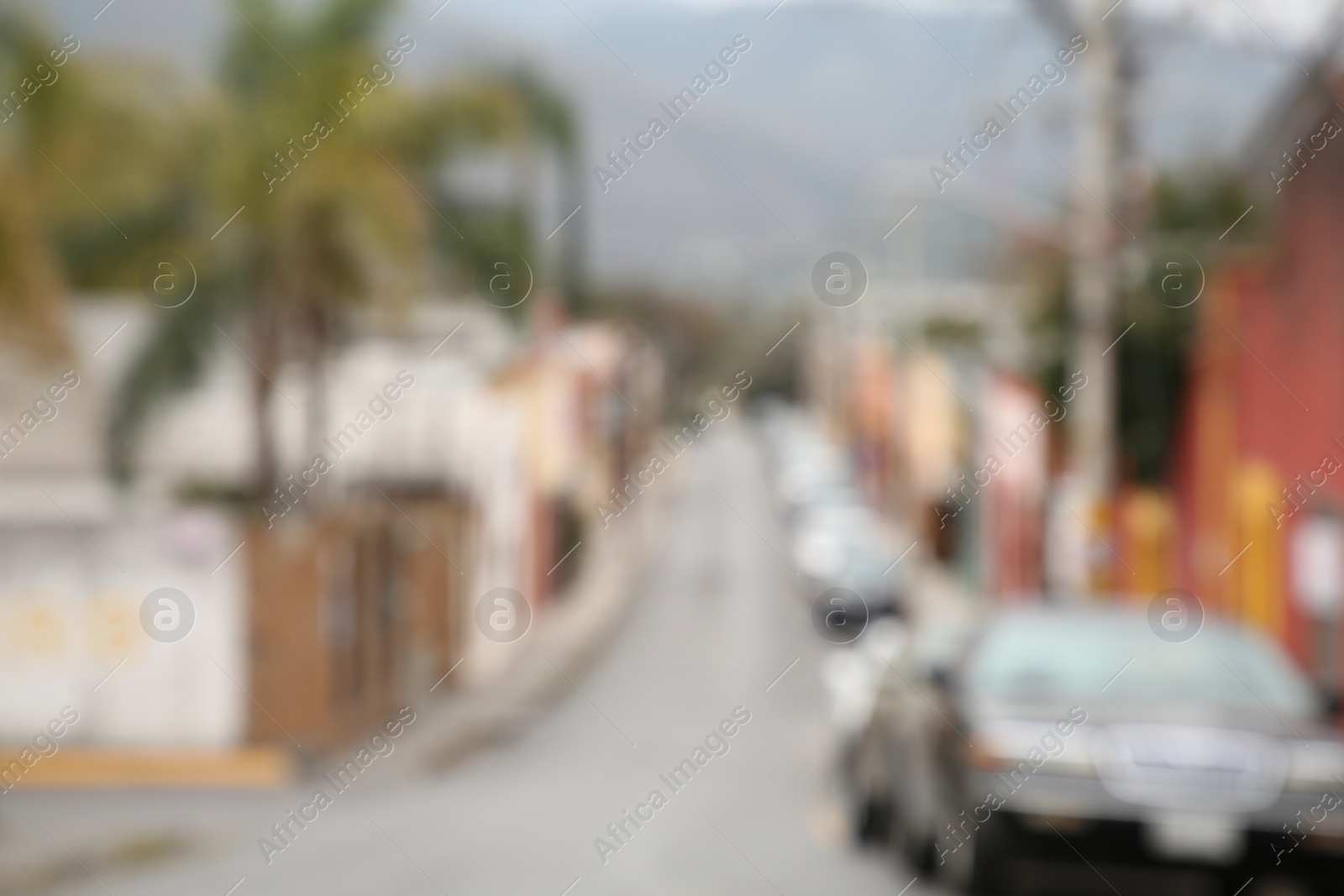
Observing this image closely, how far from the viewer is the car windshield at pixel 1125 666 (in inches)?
364

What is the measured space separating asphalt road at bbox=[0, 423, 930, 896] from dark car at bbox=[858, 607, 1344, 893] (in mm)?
1159

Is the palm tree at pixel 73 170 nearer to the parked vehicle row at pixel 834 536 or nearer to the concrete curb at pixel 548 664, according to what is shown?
the concrete curb at pixel 548 664

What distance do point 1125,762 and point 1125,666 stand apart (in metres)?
1.02

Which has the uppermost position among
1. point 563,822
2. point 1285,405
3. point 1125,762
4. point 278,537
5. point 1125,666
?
point 278,537

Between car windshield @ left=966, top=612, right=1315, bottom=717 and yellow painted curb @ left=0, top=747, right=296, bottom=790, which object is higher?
yellow painted curb @ left=0, top=747, right=296, bottom=790

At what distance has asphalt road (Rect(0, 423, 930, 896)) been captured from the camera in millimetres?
9688

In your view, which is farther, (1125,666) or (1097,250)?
(1097,250)

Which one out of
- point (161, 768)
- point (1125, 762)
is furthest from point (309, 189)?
point (1125, 762)

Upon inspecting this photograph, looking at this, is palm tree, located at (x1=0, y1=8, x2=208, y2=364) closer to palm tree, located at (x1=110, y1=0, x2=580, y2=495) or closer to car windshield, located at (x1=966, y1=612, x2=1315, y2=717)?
palm tree, located at (x1=110, y1=0, x2=580, y2=495)

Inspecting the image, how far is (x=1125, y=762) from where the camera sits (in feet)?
28.1

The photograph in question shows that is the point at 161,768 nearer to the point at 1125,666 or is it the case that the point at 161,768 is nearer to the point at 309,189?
the point at 309,189

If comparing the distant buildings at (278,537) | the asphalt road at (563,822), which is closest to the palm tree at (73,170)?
the distant buildings at (278,537)

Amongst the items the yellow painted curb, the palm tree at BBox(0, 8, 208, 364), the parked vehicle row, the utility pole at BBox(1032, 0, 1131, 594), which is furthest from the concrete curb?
the utility pole at BBox(1032, 0, 1131, 594)

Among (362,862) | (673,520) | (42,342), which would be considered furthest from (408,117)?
(673,520)
